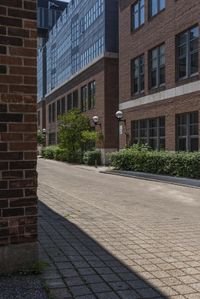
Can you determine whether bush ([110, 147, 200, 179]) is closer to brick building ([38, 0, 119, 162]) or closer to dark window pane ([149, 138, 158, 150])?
dark window pane ([149, 138, 158, 150])

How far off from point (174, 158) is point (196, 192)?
5.33m

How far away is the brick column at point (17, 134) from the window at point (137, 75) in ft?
83.9

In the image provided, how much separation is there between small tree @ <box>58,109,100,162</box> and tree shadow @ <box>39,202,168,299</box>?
3355cm

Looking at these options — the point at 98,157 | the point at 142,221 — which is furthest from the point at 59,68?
the point at 142,221

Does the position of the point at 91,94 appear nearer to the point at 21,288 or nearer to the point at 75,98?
the point at 75,98

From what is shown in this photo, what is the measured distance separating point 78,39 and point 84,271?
4590cm

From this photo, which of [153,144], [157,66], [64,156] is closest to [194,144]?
[153,144]

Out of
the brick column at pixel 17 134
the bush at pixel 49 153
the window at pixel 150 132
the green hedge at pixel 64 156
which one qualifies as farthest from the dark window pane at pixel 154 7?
the brick column at pixel 17 134

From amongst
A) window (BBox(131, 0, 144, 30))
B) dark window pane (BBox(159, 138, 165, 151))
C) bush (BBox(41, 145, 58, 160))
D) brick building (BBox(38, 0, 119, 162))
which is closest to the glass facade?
brick building (BBox(38, 0, 119, 162))

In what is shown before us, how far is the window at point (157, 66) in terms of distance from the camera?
89.4 feet

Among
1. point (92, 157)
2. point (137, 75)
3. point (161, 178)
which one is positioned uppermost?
point (137, 75)

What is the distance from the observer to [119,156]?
2808cm

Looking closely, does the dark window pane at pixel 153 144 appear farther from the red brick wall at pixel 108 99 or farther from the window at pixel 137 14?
the red brick wall at pixel 108 99

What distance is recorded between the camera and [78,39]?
49469 millimetres
